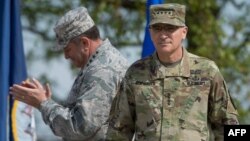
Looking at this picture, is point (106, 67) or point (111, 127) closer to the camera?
point (111, 127)

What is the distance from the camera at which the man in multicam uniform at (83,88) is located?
201 inches

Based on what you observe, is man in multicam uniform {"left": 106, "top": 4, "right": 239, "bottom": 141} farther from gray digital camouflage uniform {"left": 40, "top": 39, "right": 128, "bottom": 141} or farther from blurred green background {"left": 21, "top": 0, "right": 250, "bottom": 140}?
blurred green background {"left": 21, "top": 0, "right": 250, "bottom": 140}

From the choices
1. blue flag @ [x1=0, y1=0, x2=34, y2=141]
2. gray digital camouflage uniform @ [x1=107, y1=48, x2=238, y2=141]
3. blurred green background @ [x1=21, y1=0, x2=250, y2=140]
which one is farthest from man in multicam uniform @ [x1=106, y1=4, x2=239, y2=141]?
blurred green background @ [x1=21, y1=0, x2=250, y2=140]

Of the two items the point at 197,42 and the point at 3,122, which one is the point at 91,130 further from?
the point at 197,42

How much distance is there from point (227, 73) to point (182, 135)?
358 inches

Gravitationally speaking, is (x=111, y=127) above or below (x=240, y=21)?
below

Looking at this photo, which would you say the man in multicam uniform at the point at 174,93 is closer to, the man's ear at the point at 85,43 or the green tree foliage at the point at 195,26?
the man's ear at the point at 85,43

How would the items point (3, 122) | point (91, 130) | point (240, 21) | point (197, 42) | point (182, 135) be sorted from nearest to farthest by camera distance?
1. point (182, 135)
2. point (91, 130)
3. point (3, 122)
4. point (197, 42)
5. point (240, 21)

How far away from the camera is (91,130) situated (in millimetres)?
5117

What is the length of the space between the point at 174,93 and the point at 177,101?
0.14ft

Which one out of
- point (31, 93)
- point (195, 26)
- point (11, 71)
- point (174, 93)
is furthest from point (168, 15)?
point (195, 26)

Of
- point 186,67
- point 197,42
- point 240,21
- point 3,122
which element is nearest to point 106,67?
point 186,67

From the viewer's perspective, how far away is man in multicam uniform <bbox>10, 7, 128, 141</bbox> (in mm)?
5117

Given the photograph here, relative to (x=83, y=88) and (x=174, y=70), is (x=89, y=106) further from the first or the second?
(x=174, y=70)
